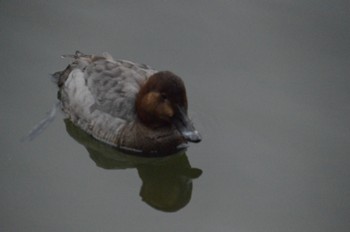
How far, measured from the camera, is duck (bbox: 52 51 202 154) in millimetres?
6258

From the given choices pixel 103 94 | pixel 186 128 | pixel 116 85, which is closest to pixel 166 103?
pixel 186 128

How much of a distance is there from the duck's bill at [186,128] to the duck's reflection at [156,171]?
0.56 meters

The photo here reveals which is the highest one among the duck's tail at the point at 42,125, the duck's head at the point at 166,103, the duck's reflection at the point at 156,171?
the duck's head at the point at 166,103

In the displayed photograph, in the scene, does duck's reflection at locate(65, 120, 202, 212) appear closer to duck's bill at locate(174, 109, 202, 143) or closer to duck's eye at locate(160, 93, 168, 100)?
duck's bill at locate(174, 109, 202, 143)

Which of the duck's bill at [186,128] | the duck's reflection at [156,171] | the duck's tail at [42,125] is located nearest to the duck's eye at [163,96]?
the duck's bill at [186,128]

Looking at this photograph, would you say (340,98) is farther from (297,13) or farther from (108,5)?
(108,5)

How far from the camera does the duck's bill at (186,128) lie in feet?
20.1

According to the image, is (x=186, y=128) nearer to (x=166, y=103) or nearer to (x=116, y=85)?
(x=166, y=103)

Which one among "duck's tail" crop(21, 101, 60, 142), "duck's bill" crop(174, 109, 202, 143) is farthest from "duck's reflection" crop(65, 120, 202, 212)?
"duck's bill" crop(174, 109, 202, 143)

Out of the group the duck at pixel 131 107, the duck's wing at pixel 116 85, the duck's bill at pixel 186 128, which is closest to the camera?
the duck's bill at pixel 186 128

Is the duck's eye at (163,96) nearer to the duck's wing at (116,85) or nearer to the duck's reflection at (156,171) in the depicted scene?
the duck's wing at (116,85)

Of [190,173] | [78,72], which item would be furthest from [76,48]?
[190,173]

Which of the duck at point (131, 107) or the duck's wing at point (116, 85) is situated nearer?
the duck at point (131, 107)

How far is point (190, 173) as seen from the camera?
259 inches
